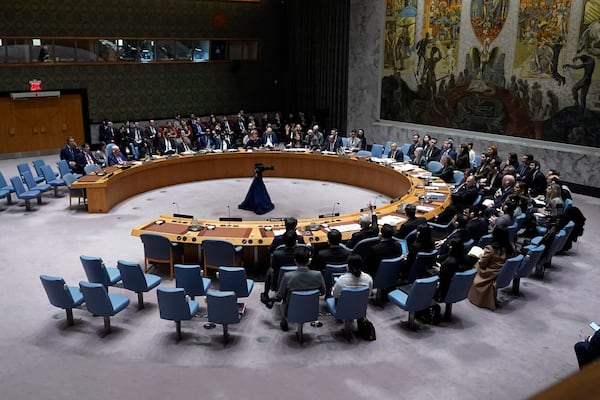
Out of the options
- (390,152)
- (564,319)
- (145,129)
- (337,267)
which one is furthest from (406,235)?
(145,129)

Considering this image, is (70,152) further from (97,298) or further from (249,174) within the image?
(97,298)

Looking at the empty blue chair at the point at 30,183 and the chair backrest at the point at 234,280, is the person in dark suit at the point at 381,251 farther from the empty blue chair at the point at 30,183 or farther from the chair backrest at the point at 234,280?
the empty blue chair at the point at 30,183

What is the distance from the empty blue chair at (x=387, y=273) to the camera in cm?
738

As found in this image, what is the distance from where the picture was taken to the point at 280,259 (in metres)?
7.19

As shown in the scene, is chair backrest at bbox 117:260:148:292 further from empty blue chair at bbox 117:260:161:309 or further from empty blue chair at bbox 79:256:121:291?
empty blue chair at bbox 79:256:121:291

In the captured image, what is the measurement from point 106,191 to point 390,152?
7473 millimetres

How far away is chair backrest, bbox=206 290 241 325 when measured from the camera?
6.38 meters

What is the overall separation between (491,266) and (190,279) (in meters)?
4.08

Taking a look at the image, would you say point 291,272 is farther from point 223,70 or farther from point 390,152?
point 223,70

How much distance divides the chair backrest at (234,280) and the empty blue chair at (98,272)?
5.42 ft

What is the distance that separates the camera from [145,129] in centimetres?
1838

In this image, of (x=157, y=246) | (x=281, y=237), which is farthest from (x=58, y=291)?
(x=281, y=237)

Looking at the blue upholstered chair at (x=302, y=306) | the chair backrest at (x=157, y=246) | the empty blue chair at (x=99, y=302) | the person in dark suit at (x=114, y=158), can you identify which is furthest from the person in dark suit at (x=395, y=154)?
the empty blue chair at (x=99, y=302)

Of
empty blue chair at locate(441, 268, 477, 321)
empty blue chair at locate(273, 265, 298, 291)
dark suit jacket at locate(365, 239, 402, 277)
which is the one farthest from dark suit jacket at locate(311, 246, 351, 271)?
empty blue chair at locate(441, 268, 477, 321)
